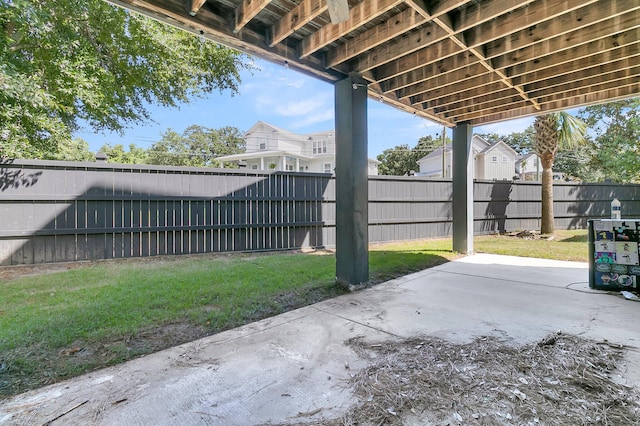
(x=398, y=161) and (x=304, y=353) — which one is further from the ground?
(x=398, y=161)

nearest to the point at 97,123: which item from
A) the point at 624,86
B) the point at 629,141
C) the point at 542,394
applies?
the point at 542,394

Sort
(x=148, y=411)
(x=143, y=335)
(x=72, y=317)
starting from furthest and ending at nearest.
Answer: (x=72, y=317) → (x=143, y=335) → (x=148, y=411)

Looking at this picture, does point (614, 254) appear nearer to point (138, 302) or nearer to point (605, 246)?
point (605, 246)

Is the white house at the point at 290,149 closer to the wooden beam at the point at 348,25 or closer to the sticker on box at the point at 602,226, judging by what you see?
the wooden beam at the point at 348,25

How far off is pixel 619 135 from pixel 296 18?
13.3 metres

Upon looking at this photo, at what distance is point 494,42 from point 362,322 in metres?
3.57

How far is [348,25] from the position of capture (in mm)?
3021

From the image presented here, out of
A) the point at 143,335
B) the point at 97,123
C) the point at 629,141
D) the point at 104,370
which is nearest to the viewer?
the point at 104,370

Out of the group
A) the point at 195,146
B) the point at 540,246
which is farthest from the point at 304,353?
the point at 195,146

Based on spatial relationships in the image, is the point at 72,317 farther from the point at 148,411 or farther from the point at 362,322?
the point at 362,322

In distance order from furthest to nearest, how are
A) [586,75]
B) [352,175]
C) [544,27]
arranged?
[586,75] < [352,175] < [544,27]

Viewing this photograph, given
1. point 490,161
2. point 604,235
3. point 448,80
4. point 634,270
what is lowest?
point 634,270

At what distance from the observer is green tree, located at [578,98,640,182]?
9.39 meters

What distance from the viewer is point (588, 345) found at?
2.29 m
